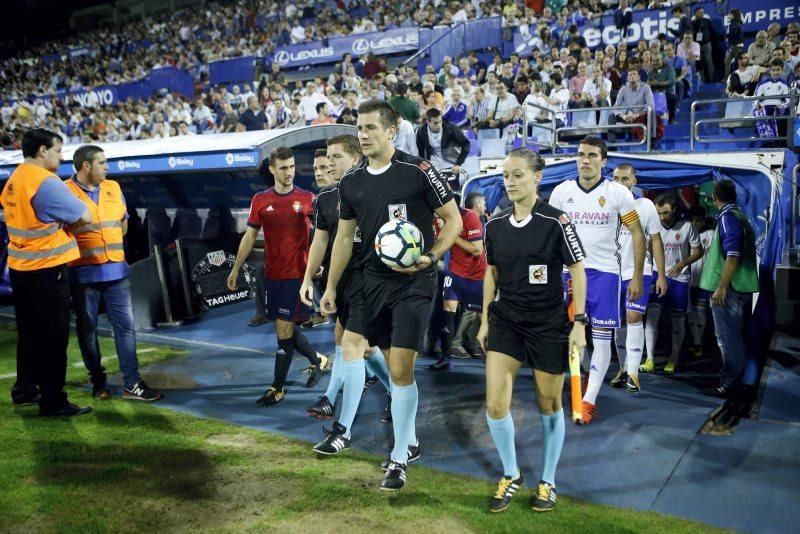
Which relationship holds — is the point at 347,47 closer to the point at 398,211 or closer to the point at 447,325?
the point at 447,325

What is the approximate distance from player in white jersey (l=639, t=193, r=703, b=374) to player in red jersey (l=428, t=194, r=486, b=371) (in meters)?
1.85

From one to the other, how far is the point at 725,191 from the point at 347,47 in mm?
15863

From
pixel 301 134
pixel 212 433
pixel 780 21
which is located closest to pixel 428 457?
pixel 212 433

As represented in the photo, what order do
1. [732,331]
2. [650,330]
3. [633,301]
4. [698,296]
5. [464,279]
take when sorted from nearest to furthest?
[633,301]
[732,331]
[650,330]
[464,279]
[698,296]

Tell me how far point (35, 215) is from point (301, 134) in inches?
178

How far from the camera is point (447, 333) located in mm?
7207

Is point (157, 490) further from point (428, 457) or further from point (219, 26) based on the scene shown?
point (219, 26)

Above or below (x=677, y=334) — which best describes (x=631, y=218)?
above

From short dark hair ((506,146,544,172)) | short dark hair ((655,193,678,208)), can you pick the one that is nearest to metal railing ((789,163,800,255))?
short dark hair ((655,193,678,208))

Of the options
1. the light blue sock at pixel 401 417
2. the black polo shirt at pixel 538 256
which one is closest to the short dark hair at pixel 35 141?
the light blue sock at pixel 401 417

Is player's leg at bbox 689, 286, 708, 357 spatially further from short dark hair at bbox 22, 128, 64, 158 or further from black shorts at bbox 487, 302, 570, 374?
short dark hair at bbox 22, 128, 64, 158

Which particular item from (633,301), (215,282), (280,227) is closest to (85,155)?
(280,227)

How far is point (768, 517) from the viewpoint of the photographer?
3738mm

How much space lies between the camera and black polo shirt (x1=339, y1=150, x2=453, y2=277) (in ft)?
13.7
